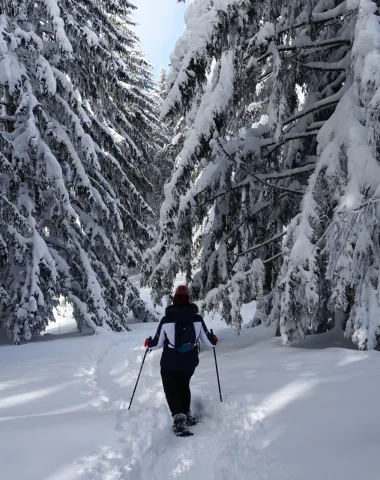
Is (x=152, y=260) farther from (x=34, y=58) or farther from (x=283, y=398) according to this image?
(x=34, y=58)

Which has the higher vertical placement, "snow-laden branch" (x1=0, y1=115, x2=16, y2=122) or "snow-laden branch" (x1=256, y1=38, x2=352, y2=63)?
"snow-laden branch" (x1=0, y1=115, x2=16, y2=122)

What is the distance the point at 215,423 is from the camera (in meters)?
4.92

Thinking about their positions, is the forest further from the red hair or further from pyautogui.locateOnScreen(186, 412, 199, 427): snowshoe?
pyautogui.locateOnScreen(186, 412, 199, 427): snowshoe

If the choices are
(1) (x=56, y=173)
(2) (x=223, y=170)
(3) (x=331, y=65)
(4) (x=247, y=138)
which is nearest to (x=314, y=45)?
(3) (x=331, y=65)

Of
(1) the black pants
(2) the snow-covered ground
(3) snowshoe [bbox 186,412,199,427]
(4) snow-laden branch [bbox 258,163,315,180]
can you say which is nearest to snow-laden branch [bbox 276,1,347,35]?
(4) snow-laden branch [bbox 258,163,315,180]

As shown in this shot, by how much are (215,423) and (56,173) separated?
7.41m

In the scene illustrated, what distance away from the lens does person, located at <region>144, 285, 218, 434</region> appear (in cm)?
509

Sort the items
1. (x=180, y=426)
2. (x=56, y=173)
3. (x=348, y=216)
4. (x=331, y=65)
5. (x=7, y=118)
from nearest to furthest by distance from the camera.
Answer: (x=180, y=426) < (x=348, y=216) < (x=331, y=65) < (x=56, y=173) < (x=7, y=118)

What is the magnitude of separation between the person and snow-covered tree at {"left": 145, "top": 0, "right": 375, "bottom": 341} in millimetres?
1500

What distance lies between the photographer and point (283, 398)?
470 centimetres

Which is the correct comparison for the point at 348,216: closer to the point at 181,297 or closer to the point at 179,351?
the point at 181,297

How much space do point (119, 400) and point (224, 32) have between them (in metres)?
5.43

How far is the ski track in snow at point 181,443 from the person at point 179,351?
30 centimetres

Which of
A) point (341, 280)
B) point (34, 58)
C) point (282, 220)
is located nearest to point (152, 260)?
point (282, 220)
